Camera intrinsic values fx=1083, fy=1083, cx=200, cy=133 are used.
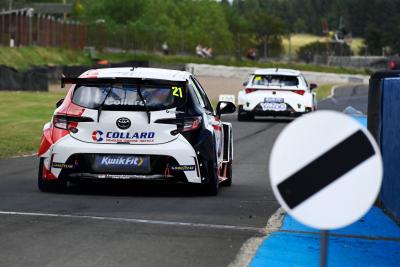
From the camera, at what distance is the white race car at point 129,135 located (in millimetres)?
11219

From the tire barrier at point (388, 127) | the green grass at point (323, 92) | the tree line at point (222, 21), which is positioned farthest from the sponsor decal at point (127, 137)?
the tree line at point (222, 21)

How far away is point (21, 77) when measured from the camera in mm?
39406

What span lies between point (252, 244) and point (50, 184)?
3.87 metres

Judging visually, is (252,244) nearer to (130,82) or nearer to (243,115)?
(130,82)

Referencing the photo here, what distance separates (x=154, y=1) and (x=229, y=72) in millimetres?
57114

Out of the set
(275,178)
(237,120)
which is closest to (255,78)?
(237,120)

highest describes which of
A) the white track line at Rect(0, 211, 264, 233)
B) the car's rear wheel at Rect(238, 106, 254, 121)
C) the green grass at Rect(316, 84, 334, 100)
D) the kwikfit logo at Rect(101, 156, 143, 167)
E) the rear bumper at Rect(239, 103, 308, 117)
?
the kwikfit logo at Rect(101, 156, 143, 167)

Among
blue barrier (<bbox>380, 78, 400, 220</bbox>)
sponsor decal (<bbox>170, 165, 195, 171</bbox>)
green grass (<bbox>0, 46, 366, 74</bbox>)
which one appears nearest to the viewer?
blue barrier (<bbox>380, 78, 400, 220</bbox>)

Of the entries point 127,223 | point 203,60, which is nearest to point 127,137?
point 127,223

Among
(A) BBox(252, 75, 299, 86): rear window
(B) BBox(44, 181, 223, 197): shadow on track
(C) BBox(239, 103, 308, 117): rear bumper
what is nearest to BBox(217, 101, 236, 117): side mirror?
(B) BBox(44, 181, 223, 197): shadow on track

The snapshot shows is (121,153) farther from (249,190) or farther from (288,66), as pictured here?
(288,66)

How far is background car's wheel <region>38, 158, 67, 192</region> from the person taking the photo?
11594mm

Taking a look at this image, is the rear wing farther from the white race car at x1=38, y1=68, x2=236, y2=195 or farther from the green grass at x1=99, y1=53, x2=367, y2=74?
the green grass at x1=99, y1=53, x2=367, y2=74

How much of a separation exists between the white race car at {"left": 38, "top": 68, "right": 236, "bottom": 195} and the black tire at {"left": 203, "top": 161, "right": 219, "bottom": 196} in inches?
0.4
